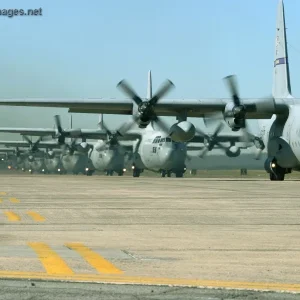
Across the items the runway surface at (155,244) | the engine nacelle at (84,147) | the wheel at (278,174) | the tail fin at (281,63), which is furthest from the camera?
the engine nacelle at (84,147)

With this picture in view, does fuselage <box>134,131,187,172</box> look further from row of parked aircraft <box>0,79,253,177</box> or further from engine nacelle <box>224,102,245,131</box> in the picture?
engine nacelle <box>224,102,245,131</box>

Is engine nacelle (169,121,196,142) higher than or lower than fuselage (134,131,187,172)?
higher

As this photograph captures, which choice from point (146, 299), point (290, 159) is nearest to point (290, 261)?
point (146, 299)

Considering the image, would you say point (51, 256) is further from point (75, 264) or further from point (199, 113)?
point (199, 113)

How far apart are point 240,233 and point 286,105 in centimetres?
3498

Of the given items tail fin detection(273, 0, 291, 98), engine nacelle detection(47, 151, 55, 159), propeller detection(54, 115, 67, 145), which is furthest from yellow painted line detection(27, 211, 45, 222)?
engine nacelle detection(47, 151, 55, 159)

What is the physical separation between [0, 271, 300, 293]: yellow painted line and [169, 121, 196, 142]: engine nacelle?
39239 mm

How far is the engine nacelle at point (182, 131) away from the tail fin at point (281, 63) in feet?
26.2

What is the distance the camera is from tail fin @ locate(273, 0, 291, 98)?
173 ft

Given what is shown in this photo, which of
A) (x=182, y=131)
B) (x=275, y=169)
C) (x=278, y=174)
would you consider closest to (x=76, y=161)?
(x=278, y=174)

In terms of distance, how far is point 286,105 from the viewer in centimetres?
4762

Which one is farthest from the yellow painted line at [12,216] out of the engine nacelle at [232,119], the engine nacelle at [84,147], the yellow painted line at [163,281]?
the engine nacelle at [84,147]

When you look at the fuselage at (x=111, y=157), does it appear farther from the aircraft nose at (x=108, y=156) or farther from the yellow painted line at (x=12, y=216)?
the yellow painted line at (x=12, y=216)

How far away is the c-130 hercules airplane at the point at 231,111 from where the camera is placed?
4644cm
